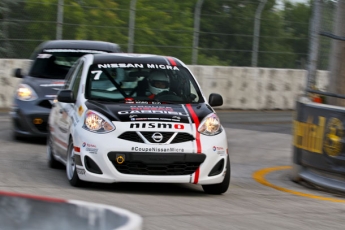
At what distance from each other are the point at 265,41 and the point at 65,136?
14451 mm

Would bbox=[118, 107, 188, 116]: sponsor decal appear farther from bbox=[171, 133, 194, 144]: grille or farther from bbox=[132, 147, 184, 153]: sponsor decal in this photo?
bbox=[132, 147, 184, 153]: sponsor decal

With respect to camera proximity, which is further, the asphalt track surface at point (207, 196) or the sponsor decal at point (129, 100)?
the sponsor decal at point (129, 100)

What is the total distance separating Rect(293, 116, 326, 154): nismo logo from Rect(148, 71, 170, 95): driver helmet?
204 centimetres

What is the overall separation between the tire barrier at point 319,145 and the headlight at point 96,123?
297 centimetres

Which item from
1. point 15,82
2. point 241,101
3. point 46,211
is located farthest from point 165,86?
point 241,101

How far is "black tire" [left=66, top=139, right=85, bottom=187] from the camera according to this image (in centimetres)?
909

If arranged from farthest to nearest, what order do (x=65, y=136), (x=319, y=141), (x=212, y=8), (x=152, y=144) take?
(x=212, y=8) → (x=319, y=141) → (x=65, y=136) → (x=152, y=144)

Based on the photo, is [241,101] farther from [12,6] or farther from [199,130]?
[199,130]

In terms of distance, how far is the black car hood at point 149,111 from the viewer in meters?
8.97

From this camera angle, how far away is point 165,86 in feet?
32.7

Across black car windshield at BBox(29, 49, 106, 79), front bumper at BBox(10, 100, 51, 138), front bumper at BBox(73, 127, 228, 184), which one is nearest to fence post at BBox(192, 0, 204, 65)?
black car windshield at BBox(29, 49, 106, 79)

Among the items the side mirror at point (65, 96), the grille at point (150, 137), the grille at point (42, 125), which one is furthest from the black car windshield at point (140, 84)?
the grille at point (42, 125)

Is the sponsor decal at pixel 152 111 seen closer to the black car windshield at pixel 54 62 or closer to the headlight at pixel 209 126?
the headlight at pixel 209 126

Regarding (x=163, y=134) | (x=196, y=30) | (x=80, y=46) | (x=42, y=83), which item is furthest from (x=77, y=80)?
(x=196, y=30)
